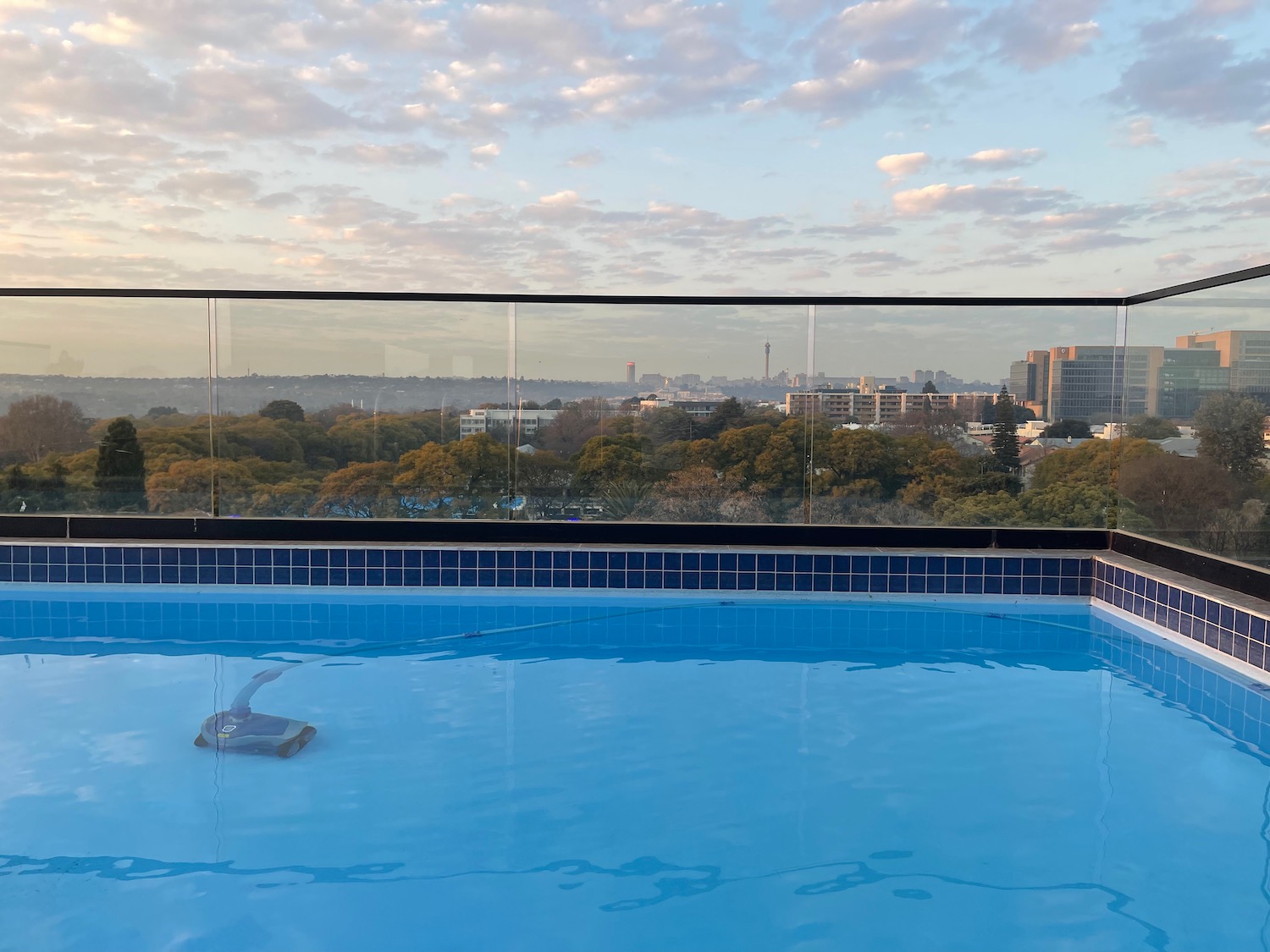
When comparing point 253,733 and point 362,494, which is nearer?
point 253,733

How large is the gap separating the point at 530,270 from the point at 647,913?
6562 mm

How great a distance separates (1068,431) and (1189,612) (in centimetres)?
159

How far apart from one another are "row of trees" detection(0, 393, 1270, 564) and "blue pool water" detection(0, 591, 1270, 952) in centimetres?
121

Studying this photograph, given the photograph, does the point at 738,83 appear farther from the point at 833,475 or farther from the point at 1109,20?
the point at 833,475

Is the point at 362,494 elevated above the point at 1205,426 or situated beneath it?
situated beneath

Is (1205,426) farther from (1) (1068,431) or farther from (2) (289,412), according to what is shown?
(2) (289,412)

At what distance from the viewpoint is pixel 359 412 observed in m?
6.13

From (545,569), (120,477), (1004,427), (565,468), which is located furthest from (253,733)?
(1004,427)

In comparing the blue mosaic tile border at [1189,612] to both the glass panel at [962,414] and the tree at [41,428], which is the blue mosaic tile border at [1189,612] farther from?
the tree at [41,428]

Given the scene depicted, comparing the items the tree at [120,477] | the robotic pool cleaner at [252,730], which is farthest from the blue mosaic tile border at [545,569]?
the robotic pool cleaner at [252,730]

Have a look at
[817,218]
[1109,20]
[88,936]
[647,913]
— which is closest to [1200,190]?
[1109,20]

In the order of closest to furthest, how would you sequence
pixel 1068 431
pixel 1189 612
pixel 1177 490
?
pixel 1189 612, pixel 1177 490, pixel 1068 431

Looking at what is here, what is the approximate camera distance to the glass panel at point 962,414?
19.3 ft

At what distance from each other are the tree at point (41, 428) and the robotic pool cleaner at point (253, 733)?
11.2 ft
